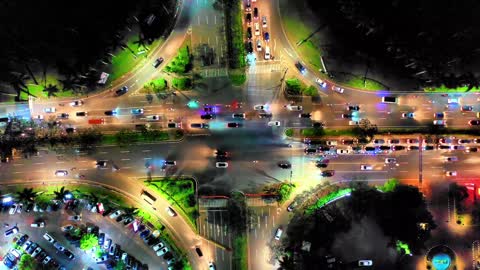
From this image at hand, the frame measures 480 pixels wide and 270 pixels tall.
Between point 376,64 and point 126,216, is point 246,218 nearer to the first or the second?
point 126,216

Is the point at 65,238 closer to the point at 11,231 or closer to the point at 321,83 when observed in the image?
the point at 11,231

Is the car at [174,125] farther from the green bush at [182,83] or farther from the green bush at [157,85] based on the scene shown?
the green bush at [182,83]

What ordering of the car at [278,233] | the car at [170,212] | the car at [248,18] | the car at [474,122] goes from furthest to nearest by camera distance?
the car at [474,122] < the car at [278,233] < the car at [170,212] < the car at [248,18]

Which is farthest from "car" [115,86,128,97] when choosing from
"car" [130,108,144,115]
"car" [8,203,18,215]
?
"car" [8,203,18,215]

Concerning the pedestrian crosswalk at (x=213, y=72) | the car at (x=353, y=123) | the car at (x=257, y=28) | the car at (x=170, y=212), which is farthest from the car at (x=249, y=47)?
the car at (x=170, y=212)

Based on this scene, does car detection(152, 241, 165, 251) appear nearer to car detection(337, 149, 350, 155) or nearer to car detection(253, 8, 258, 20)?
car detection(337, 149, 350, 155)

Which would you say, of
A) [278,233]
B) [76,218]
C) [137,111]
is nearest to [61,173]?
[76,218]
